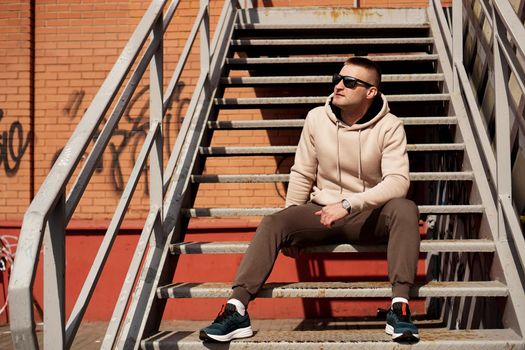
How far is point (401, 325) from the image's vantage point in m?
2.85

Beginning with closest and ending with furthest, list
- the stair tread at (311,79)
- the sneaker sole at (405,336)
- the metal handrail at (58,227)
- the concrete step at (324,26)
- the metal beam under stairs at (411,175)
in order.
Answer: the metal handrail at (58,227) < the sneaker sole at (405,336) < the metal beam under stairs at (411,175) < the stair tread at (311,79) < the concrete step at (324,26)

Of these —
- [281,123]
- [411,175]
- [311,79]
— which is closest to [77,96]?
[311,79]

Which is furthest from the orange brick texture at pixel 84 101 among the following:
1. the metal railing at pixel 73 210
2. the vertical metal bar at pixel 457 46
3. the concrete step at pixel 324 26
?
the metal railing at pixel 73 210

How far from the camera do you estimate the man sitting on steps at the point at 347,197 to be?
9.92ft

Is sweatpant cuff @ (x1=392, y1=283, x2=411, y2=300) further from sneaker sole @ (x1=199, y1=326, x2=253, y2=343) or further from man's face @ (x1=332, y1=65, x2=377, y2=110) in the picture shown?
man's face @ (x1=332, y1=65, x2=377, y2=110)

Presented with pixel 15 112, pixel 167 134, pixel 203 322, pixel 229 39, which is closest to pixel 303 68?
pixel 229 39

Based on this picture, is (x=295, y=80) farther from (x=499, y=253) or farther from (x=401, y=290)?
(x=401, y=290)

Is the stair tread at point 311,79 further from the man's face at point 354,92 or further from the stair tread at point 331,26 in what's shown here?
the man's face at point 354,92

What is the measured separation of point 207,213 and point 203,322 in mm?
2693

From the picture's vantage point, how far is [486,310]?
3.84 m

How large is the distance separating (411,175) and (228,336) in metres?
1.68

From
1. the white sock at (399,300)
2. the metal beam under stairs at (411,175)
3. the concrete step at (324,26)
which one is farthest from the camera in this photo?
the concrete step at (324,26)

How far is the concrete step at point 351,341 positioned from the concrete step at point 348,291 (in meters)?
0.20

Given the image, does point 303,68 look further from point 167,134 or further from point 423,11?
point 167,134
